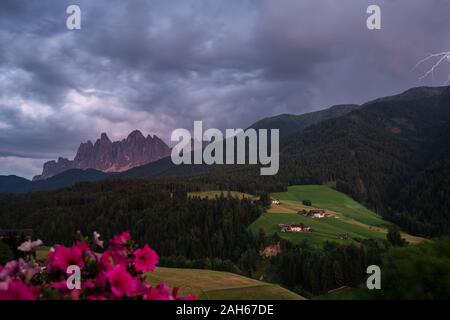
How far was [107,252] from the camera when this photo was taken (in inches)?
209

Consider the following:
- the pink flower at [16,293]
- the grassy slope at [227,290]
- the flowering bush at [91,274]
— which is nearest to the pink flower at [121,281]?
the flowering bush at [91,274]

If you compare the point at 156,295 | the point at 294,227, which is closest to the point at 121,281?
the point at 156,295

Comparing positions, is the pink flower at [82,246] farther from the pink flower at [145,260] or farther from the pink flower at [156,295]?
the pink flower at [156,295]

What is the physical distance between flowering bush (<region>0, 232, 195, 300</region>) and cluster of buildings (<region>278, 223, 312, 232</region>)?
173 meters

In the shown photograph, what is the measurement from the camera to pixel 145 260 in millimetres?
5379

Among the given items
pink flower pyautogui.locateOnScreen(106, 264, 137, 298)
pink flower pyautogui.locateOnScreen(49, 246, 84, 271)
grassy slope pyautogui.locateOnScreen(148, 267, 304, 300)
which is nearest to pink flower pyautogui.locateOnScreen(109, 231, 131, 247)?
pink flower pyautogui.locateOnScreen(49, 246, 84, 271)

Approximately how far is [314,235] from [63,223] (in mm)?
118580

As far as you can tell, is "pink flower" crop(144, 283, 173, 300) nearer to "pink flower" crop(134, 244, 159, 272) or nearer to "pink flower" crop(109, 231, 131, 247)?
"pink flower" crop(134, 244, 159, 272)

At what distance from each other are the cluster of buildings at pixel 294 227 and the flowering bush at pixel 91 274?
173 m

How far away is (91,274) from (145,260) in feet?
2.35

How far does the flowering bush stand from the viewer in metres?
4.46

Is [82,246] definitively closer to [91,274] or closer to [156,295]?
[91,274]
